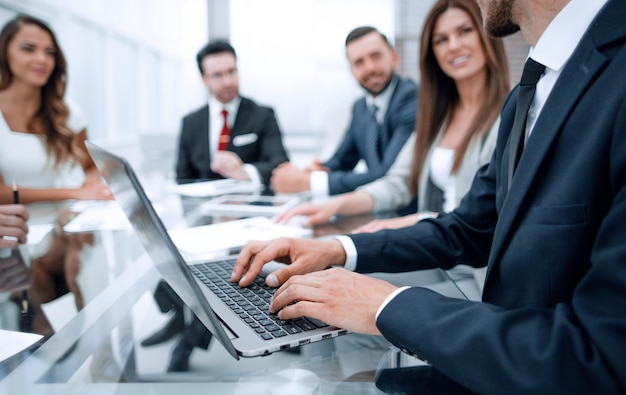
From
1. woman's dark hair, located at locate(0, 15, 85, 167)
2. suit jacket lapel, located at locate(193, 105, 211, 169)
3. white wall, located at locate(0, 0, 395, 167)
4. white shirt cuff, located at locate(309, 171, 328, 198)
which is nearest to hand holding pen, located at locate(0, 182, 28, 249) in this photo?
woman's dark hair, located at locate(0, 15, 85, 167)

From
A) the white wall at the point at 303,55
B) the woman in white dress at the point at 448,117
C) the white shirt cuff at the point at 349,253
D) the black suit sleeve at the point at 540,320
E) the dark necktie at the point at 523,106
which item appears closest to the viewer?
the black suit sleeve at the point at 540,320

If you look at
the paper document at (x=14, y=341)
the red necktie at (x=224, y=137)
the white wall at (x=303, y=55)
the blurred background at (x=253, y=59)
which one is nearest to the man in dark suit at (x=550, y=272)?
the paper document at (x=14, y=341)

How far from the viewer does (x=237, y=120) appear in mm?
3010

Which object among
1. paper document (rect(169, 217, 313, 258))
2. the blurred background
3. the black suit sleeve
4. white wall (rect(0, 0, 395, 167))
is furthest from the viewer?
white wall (rect(0, 0, 395, 167))

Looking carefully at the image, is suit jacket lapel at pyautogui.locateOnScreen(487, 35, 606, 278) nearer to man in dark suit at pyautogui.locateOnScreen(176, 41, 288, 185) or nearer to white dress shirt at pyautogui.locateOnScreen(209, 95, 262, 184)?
man in dark suit at pyautogui.locateOnScreen(176, 41, 288, 185)

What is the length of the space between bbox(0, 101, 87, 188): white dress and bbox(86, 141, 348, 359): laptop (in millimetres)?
1494

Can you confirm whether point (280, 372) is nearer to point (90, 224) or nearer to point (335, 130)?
point (90, 224)

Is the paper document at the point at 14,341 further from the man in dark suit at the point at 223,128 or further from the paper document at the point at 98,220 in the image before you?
the man in dark suit at the point at 223,128

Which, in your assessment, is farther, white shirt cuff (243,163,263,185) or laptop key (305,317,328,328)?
white shirt cuff (243,163,263,185)

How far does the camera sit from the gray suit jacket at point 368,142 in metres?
2.12

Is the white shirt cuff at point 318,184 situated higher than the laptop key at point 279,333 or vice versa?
the white shirt cuff at point 318,184

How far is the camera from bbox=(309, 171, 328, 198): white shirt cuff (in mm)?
2057

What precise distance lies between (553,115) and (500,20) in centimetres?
29

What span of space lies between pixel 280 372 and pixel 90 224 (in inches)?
41.1
